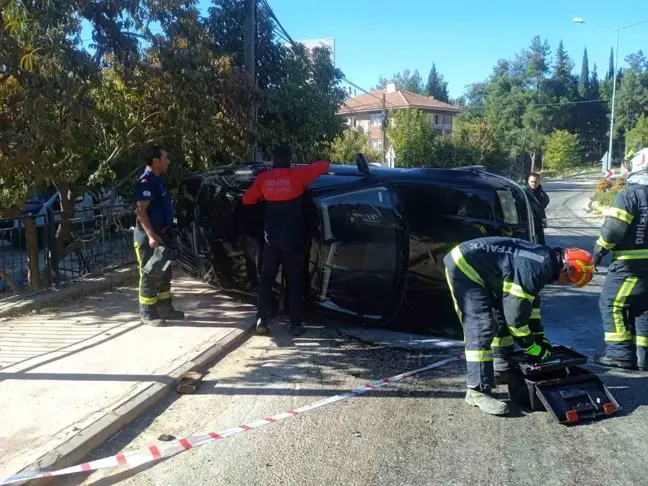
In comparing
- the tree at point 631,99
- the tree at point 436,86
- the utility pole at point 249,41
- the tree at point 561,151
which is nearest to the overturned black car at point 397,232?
the utility pole at point 249,41

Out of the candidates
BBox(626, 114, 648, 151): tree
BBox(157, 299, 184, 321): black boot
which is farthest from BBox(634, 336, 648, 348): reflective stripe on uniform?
BBox(626, 114, 648, 151): tree

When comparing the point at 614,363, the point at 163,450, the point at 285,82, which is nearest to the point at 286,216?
the point at 163,450

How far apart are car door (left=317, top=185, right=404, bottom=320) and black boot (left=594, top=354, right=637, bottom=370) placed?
1857 mm

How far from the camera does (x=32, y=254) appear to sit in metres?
7.43

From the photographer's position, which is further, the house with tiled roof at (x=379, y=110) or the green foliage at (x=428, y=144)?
the house with tiled roof at (x=379, y=110)

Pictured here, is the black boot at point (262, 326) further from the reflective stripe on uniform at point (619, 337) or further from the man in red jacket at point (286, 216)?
the reflective stripe on uniform at point (619, 337)

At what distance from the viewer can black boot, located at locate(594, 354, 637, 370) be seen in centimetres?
524

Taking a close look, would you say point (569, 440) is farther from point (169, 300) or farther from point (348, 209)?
point (169, 300)

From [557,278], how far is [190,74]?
5.17 metres

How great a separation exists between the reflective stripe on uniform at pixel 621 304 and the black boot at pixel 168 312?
427 cm

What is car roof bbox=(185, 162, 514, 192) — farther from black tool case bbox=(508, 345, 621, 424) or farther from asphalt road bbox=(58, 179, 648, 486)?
black tool case bbox=(508, 345, 621, 424)

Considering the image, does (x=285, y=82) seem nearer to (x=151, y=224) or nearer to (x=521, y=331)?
(x=151, y=224)

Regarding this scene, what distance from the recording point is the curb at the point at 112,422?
11.3 ft

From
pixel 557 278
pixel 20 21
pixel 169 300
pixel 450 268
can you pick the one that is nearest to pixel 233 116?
pixel 169 300
